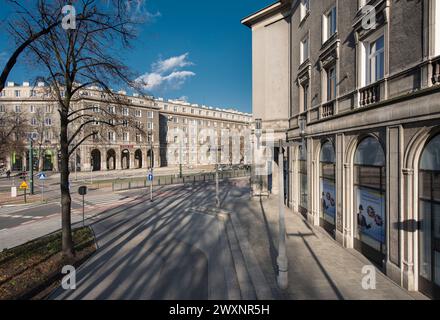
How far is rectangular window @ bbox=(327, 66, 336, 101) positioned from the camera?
1011 centimetres

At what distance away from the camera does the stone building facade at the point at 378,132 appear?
5.47 metres

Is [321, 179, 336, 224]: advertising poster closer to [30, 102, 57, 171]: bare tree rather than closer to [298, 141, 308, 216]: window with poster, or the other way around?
[298, 141, 308, 216]: window with poster

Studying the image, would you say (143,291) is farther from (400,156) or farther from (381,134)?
(381,134)

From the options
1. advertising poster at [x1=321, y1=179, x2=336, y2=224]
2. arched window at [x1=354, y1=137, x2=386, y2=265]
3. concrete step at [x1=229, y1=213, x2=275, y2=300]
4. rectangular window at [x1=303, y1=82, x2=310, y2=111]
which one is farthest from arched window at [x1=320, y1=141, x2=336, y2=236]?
concrete step at [x1=229, y1=213, x2=275, y2=300]

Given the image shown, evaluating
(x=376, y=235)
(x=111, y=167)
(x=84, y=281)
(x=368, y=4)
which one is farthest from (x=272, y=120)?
(x=111, y=167)

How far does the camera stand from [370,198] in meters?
7.67

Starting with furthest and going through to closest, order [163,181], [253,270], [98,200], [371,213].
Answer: [163,181] < [98,200] < [371,213] < [253,270]

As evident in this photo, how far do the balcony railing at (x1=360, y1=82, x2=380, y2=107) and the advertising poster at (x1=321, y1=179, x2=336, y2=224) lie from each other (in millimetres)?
3833

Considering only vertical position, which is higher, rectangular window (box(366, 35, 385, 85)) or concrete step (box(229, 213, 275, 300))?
rectangular window (box(366, 35, 385, 85))

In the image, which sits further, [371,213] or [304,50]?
[304,50]

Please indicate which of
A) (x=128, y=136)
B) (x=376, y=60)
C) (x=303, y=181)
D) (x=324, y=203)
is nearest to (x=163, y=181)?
(x=303, y=181)

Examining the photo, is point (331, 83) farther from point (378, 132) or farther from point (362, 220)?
point (362, 220)

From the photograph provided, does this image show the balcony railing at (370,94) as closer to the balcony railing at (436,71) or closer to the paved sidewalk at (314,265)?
the balcony railing at (436,71)

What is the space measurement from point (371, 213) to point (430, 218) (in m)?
2.16
